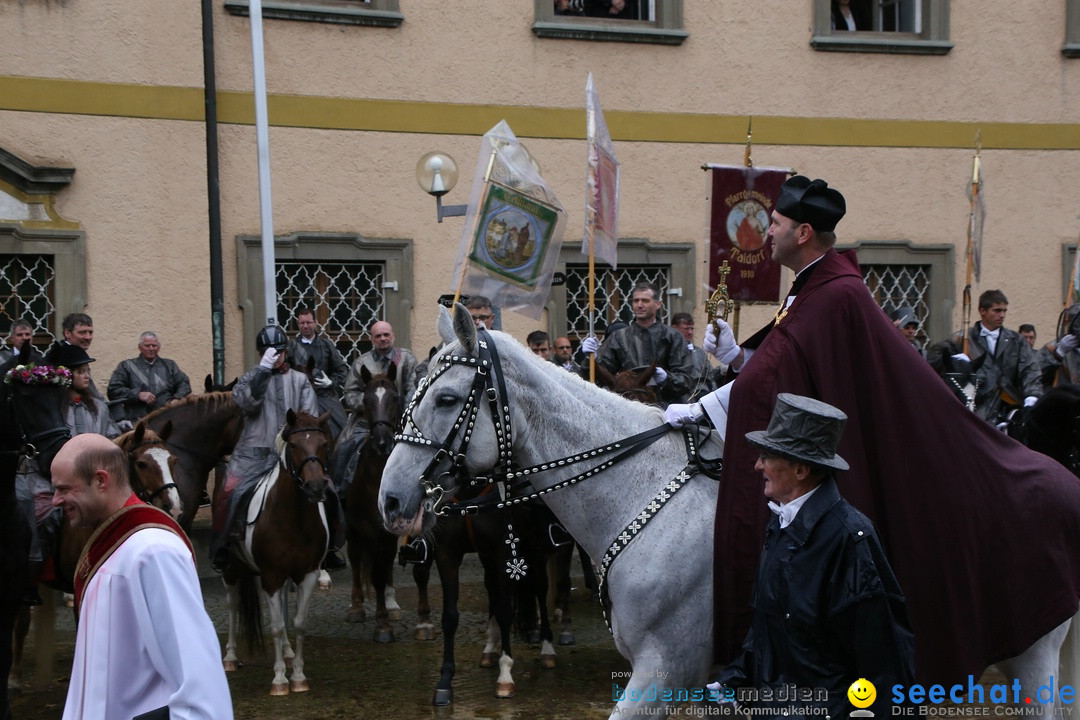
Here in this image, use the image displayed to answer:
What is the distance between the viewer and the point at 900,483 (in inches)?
160

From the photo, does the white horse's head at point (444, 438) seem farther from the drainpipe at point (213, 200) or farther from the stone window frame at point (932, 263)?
the stone window frame at point (932, 263)

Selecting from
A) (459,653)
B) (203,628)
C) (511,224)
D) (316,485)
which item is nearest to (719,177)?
(511,224)

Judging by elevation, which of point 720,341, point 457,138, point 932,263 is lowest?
point 720,341

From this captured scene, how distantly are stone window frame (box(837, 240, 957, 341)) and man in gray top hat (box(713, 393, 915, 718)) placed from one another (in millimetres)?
11818

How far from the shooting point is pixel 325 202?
42.3 ft

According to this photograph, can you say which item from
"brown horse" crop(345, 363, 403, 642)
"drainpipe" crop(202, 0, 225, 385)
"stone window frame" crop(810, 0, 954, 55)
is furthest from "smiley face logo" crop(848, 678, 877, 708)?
"stone window frame" crop(810, 0, 954, 55)

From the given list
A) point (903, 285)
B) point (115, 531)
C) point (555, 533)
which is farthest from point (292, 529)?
point (903, 285)

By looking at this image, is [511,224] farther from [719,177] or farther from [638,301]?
[638,301]

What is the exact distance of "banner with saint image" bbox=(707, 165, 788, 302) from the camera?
7.34 m

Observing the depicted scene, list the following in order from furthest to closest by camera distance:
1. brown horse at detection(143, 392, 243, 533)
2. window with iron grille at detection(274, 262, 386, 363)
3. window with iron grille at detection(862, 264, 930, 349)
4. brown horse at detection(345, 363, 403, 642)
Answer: window with iron grille at detection(862, 264, 930, 349), window with iron grille at detection(274, 262, 386, 363), brown horse at detection(143, 392, 243, 533), brown horse at detection(345, 363, 403, 642)

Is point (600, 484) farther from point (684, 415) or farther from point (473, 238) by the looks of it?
point (473, 238)

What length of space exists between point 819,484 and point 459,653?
5.94 meters

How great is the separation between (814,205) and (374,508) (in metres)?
5.68

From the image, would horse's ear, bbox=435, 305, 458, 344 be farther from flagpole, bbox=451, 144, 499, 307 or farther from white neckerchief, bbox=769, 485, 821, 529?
flagpole, bbox=451, 144, 499, 307
